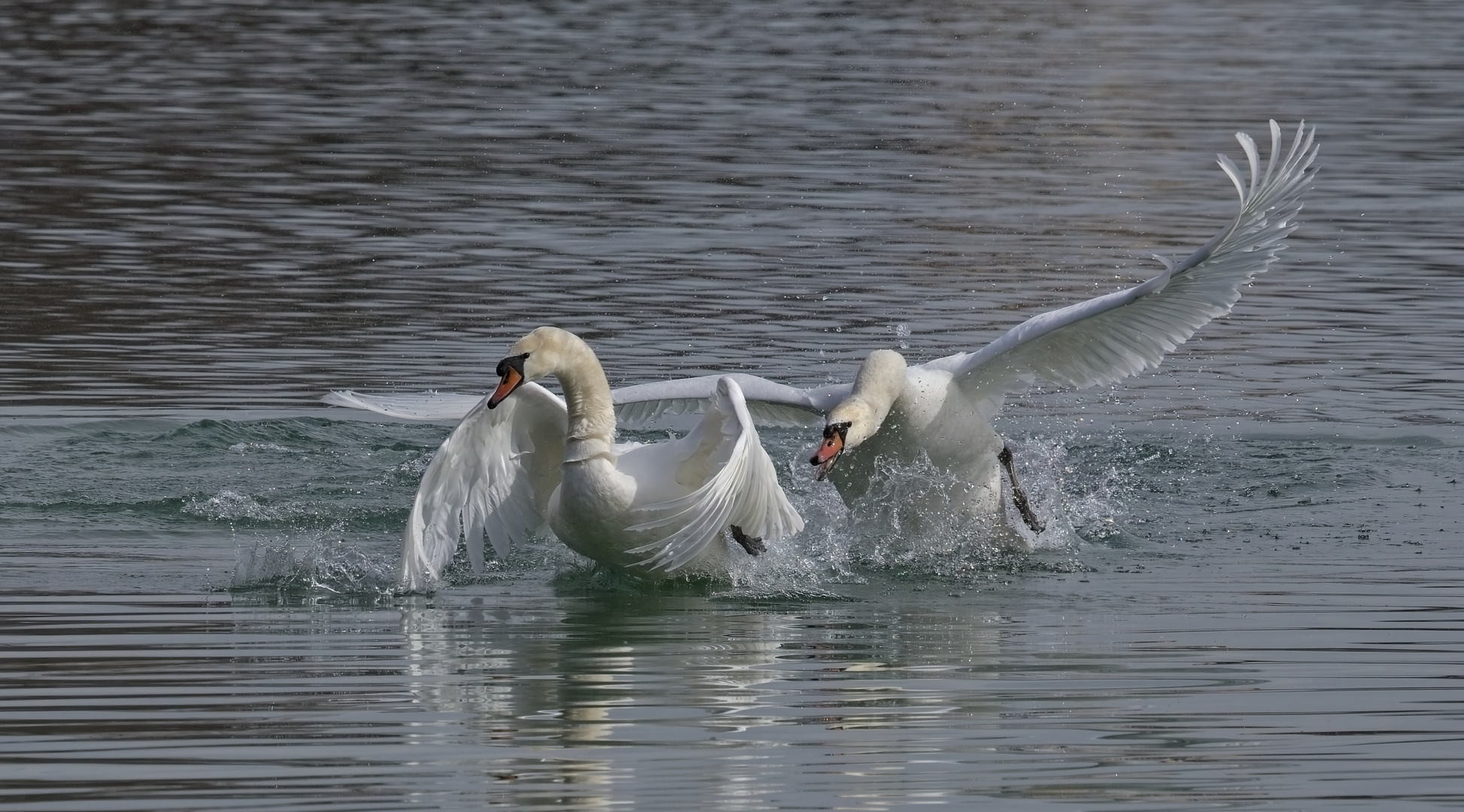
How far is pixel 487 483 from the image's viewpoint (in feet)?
32.1

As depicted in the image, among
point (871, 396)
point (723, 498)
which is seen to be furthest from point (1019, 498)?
point (723, 498)

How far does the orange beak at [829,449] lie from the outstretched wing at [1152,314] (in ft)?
3.52

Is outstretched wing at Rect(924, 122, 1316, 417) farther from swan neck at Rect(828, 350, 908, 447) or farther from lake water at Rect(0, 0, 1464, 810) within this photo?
lake water at Rect(0, 0, 1464, 810)

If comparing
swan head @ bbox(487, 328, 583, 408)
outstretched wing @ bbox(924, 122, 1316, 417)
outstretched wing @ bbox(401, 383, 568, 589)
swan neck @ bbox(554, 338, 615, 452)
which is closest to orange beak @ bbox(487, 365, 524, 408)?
swan head @ bbox(487, 328, 583, 408)

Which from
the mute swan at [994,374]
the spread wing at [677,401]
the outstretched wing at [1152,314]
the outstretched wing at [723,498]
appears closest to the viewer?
the outstretched wing at [723,498]

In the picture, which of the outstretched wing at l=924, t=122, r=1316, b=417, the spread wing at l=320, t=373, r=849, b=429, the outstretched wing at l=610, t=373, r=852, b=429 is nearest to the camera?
the outstretched wing at l=924, t=122, r=1316, b=417

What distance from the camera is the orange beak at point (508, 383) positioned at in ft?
29.7

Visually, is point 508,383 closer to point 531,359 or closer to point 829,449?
point 531,359

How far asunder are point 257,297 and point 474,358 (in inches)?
104

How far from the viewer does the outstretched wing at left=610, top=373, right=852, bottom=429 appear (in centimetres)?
1042

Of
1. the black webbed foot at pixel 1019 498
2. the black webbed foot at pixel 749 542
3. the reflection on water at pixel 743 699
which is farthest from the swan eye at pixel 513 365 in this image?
the black webbed foot at pixel 1019 498

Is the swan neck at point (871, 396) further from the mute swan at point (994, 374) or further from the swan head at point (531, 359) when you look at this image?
the swan head at point (531, 359)

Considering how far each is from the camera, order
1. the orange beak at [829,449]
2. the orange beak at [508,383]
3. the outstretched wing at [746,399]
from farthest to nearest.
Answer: the outstretched wing at [746,399] < the orange beak at [508,383] < the orange beak at [829,449]

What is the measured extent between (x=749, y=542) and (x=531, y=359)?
1.15 metres
